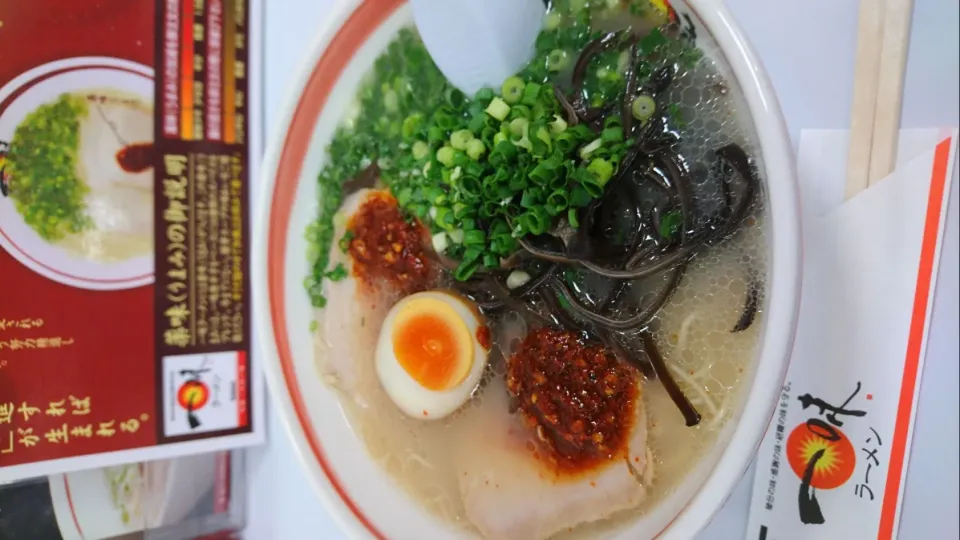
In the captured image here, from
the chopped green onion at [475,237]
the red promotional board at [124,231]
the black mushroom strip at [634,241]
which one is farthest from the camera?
the red promotional board at [124,231]

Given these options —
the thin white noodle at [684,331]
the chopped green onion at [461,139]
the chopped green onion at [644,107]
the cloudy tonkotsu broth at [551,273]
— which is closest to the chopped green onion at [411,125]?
the cloudy tonkotsu broth at [551,273]

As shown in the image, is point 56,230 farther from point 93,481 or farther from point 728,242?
point 728,242

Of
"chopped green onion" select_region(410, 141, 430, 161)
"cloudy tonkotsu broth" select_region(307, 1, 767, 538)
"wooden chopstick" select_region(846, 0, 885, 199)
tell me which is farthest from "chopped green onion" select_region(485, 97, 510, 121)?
"wooden chopstick" select_region(846, 0, 885, 199)

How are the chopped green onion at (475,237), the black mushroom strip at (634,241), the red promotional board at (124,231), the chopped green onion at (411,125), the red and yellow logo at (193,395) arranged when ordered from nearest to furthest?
the black mushroom strip at (634,241) < the chopped green onion at (475,237) < the chopped green onion at (411,125) < the red promotional board at (124,231) < the red and yellow logo at (193,395)

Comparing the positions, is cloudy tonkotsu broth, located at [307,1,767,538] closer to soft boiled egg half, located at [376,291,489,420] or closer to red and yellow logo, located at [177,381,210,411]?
soft boiled egg half, located at [376,291,489,420]

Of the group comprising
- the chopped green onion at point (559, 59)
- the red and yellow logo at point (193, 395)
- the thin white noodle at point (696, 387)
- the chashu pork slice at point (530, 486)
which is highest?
the chopped green onion at point (559, 59)

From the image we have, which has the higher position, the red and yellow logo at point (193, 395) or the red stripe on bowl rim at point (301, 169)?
the red stripe on bowl rim at point (301, 169)

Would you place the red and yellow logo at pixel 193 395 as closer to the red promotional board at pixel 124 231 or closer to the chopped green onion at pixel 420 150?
the red promotional board at pixel 124 231

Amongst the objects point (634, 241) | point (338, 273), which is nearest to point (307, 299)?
point (338, 273)
